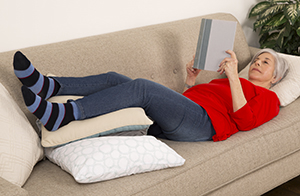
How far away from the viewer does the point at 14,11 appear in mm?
1878

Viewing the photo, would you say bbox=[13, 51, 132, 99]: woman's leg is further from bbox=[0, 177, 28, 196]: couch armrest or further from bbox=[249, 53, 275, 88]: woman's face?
bbox=[249, 53, 275, 88]: woman's face

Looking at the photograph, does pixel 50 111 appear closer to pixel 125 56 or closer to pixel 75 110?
pixel 75 110

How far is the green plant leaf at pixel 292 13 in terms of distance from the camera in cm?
264

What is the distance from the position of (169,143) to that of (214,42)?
1.90 ft

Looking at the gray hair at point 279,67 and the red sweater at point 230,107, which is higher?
the gray hair at point 279,67

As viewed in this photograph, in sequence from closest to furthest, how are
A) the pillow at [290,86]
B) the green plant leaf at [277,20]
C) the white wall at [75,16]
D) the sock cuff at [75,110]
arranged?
the sock cuff at [75,110], the white wall at [75,16], the pillow at [290,86], the green plant leaf at [277,20]

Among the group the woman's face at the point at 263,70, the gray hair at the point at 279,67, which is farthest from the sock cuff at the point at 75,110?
the gray hair at the point at 279,67

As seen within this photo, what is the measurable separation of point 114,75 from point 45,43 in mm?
582

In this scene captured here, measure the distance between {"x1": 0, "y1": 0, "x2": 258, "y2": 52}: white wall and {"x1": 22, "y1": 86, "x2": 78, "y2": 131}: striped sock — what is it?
67 cm

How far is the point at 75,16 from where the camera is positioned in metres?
2.13

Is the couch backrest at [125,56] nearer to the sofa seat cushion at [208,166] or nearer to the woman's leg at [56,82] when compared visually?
the woman's leg at [56,82]

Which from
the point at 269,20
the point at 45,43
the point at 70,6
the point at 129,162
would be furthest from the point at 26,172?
the point at 269,20

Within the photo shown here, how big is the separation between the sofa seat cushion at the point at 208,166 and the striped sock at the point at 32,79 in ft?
1.07

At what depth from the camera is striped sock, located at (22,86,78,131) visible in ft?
4.44
